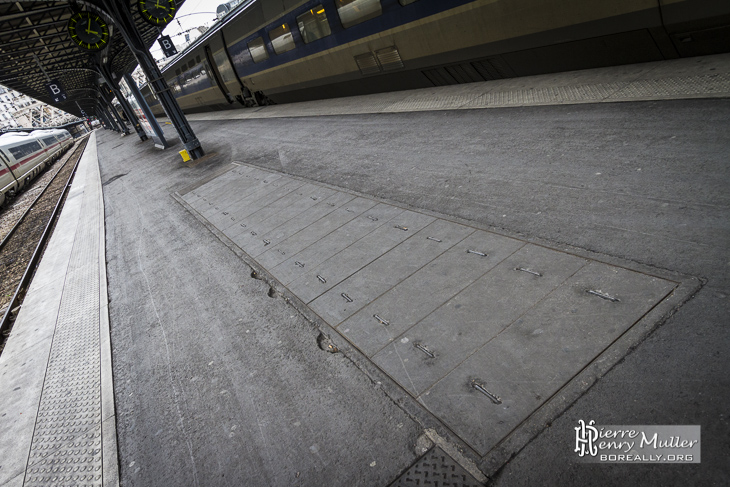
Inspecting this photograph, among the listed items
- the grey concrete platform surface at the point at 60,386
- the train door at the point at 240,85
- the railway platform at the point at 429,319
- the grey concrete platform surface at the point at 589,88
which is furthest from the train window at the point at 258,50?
the grey concrete platform surface at the point at 60,386

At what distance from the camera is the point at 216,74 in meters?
20.4

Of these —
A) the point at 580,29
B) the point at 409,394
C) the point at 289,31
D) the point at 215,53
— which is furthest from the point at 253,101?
the point at 409,394

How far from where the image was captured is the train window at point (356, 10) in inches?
385

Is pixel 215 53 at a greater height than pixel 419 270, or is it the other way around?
pixel 215 53

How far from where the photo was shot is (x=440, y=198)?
5090 millimetres

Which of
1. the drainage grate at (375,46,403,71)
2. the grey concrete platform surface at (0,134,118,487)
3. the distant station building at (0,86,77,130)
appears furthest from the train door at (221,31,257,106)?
the distant station building at (0,86,77,130)

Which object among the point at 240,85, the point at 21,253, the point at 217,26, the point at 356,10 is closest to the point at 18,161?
the point at 240,85

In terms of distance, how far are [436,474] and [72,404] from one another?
11.3 ft

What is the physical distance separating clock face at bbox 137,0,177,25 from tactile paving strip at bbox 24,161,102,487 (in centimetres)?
909

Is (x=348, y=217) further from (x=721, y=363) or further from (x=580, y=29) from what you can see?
(x=580, y=29)

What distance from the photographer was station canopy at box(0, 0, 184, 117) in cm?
1442

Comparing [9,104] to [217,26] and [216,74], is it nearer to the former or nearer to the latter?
[216,74]

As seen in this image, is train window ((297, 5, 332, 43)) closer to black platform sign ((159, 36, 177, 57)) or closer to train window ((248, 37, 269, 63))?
train window ((248, 37, 269, 63))

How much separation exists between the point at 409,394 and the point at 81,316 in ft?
15.7
